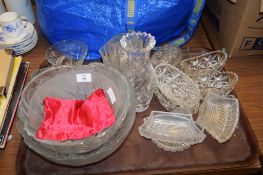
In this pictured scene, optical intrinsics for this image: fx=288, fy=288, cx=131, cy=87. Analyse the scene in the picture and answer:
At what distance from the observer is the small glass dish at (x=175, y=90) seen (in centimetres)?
63

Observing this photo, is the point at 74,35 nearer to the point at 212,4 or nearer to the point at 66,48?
the point at 66,48

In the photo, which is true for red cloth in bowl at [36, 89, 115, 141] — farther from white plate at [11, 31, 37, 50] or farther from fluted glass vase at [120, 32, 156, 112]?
white plate at [11, 31, 37, 50]

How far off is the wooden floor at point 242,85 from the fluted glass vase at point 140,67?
0.69 feet

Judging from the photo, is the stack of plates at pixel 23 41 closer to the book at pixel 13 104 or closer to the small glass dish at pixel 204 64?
the book at pixel 13 104

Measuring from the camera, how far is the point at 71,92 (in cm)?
63

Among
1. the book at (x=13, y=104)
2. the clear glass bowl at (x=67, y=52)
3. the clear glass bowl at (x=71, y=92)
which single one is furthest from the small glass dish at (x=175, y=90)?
the book at (x=13, y=104)

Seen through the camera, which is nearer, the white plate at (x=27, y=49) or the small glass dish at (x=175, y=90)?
the small glass dish at (x=175, y=90)

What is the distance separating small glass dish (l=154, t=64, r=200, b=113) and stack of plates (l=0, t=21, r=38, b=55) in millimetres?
363

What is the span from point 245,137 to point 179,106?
151 millimetres

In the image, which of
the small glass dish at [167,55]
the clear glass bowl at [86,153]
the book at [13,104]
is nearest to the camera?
the clear glass bowl at [86,153]

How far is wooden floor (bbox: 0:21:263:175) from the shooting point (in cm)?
60

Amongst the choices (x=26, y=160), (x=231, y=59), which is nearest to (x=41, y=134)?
(x=26, y=160)

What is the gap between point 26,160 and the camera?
0.58 meters

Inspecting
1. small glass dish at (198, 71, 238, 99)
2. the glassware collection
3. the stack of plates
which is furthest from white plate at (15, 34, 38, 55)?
small glass dish at (198, 71, 238, 99)
